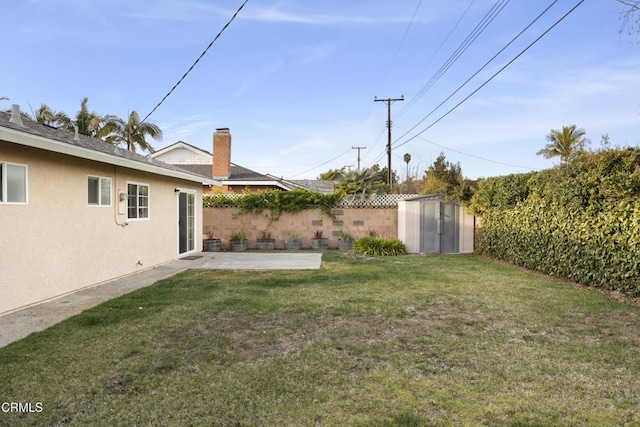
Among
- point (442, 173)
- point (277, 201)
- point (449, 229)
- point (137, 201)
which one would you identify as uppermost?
point (442, 173)

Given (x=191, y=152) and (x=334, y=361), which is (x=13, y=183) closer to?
(x=334, y=361)

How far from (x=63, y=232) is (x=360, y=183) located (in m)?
10.2

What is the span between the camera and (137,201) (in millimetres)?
9219

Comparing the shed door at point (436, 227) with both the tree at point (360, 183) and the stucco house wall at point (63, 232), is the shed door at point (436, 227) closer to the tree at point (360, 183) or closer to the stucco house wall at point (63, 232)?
the tree at point (360, 183)

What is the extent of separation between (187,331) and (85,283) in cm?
387

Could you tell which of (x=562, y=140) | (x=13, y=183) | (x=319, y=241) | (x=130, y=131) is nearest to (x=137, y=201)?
(x=13, y=183)

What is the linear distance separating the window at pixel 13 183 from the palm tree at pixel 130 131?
17.1 m

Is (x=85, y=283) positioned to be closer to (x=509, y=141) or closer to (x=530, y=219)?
(x=530, y=219)

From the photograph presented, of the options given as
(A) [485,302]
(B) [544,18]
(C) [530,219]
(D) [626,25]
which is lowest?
(A) [485,302]

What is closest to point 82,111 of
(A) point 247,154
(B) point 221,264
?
(A) point 247,154

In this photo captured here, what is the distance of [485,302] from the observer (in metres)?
6.06

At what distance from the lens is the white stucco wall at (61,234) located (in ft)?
18.2

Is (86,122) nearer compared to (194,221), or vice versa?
(194,221)

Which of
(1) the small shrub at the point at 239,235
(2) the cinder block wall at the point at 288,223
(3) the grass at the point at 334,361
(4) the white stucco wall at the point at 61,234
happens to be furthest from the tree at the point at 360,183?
(3) the grass at the point at 334,361
